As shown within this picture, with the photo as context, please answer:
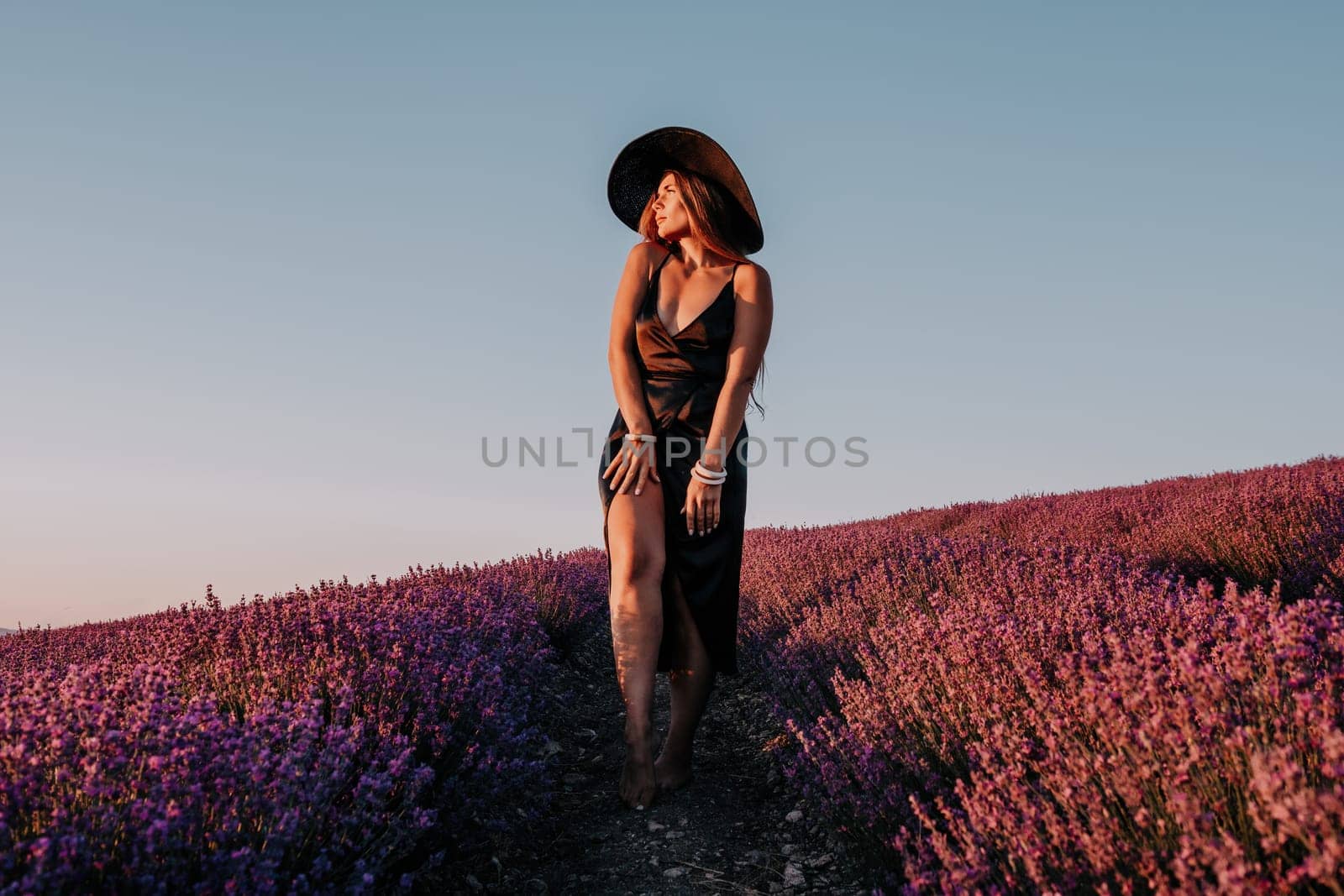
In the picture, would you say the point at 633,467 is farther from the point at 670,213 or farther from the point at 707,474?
the point at 670,213

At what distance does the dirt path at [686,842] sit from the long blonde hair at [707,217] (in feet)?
5.13

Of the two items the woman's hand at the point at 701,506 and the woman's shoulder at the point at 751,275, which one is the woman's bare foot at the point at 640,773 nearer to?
the woman's hand at the point at 701,506

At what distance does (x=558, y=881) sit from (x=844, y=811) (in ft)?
3.02

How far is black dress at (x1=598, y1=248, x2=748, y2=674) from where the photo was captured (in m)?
3.19

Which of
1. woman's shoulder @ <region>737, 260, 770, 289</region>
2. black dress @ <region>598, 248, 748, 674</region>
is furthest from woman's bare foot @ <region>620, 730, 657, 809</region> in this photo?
woman's shoulder @ <region>737, 260, 770, 289</region>

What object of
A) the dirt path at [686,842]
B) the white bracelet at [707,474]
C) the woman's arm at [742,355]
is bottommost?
the dirt path at [686,842]

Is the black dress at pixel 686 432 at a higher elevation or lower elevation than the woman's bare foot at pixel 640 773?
higher

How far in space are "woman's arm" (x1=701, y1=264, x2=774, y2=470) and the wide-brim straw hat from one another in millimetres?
344

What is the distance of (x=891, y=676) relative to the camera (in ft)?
9.66

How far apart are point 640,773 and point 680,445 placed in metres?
1.22

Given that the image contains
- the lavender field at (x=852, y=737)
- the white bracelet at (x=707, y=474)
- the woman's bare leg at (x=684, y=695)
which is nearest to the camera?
the lavender field at (x=852, y=737)

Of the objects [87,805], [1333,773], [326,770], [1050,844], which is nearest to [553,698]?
[326,770]

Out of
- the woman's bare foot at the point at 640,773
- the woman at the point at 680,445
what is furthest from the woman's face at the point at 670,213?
the woman's bare foot at the point at 640,773

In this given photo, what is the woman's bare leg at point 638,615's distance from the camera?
3094 millimetres
